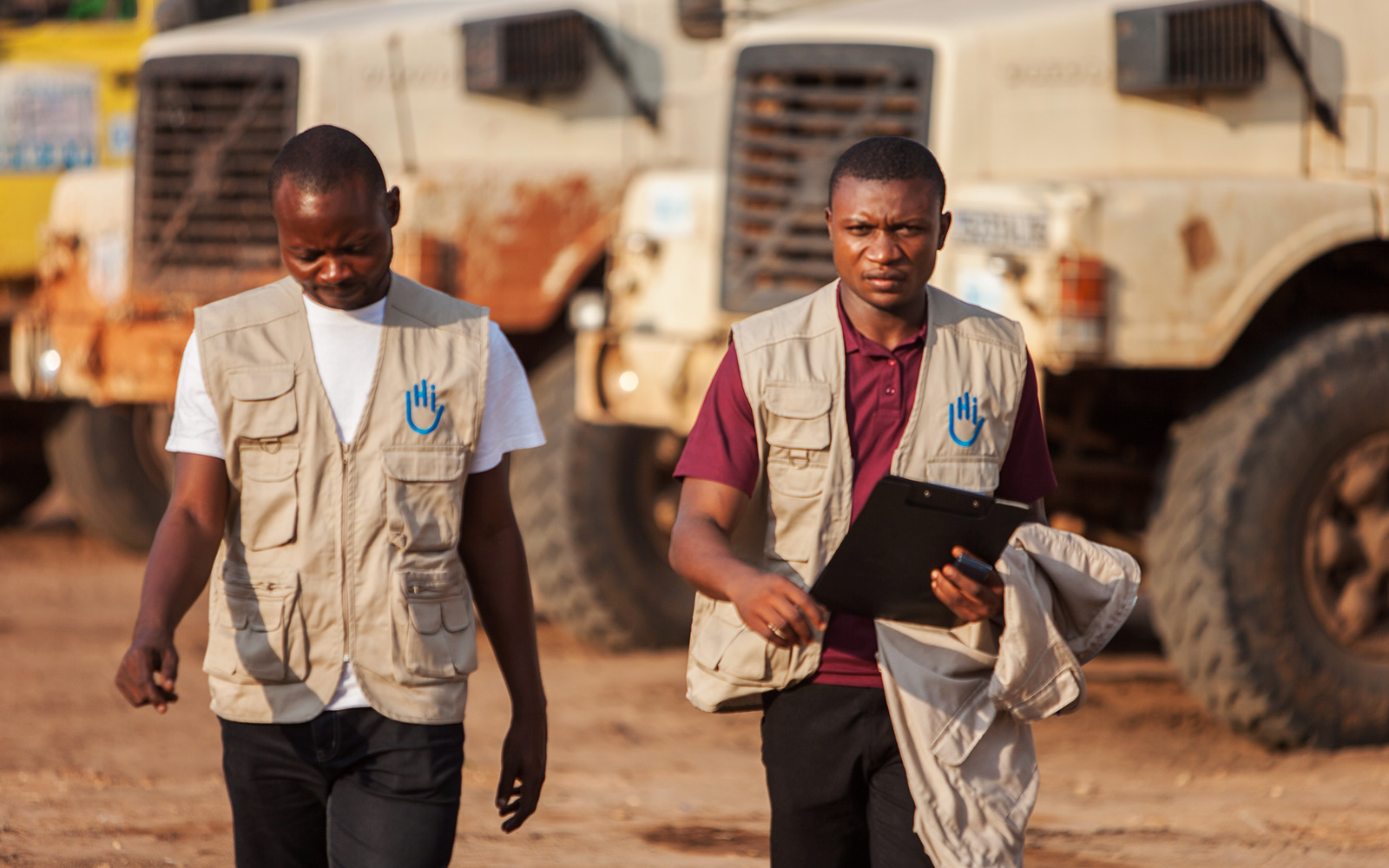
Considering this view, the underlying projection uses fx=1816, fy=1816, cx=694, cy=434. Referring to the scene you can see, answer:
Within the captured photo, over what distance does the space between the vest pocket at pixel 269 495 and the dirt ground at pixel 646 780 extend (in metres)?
1.93

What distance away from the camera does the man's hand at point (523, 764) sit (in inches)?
117

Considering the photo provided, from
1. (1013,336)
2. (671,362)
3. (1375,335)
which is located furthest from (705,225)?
(1013,336)

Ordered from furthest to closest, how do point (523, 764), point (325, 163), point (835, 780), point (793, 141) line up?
point (793, 141)
point (523, 764)
point (835, 780)
point (325, 163)

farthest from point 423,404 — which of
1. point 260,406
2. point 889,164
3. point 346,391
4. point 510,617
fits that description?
point 889,164

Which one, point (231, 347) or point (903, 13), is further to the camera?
point (903, 13)

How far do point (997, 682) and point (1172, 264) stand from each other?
9.88 feet

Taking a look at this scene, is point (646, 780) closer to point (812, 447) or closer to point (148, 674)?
point (812, 447)

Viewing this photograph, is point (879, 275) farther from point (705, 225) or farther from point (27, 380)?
point (27, 380)

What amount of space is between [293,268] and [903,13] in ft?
12.4

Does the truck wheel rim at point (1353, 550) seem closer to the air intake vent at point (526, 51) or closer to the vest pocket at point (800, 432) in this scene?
the vest pocket at point (800, 432)

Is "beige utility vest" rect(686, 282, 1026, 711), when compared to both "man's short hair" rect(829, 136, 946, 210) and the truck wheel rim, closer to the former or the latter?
"man's short hair" rect(829, 136, 946, 210)

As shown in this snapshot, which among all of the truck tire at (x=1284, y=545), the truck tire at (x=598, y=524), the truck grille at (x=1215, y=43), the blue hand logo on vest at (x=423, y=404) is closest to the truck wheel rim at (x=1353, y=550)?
the truck tire at (x=1284, y=545)

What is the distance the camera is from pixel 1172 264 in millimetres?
5438

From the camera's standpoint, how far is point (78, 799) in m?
5.07
